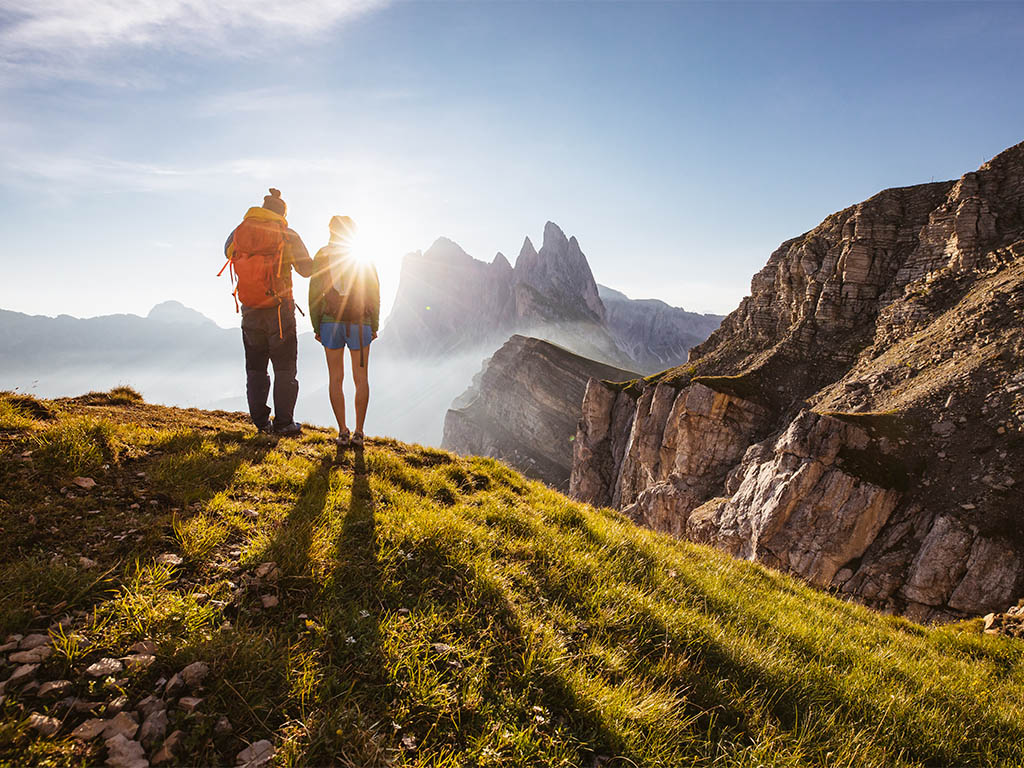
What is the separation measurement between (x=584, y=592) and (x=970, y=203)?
49.4 meters

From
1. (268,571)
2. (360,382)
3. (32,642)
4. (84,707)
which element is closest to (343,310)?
(360,382)

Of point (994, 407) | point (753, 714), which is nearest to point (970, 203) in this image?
point (994, 407)

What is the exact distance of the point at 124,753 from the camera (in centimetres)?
195

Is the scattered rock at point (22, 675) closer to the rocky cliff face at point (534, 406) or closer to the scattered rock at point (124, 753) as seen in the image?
the scattered rock at point (124, 753)

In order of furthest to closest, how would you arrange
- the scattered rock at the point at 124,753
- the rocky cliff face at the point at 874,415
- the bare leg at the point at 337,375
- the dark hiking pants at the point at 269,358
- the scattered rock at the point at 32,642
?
the rocky cliff face at the point at 874,415
the dark hiking pants at the point at 269,358
the bare leg at the point at 337,375
the scattered rock at the point at 32,642
the scattered rock at the point at 124,753

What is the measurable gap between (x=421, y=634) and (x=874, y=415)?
110 feet

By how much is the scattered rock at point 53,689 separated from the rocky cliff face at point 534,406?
82.4 meters

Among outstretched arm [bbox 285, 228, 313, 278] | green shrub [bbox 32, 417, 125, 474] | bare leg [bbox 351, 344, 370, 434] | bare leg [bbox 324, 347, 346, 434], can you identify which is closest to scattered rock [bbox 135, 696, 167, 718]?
green shrub [bbox 32, 417, 125, 474]

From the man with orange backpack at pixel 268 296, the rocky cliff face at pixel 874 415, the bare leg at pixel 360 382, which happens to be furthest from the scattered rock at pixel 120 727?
the rocky cliff face at pixel 874 415

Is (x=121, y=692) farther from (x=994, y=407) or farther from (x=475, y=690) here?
(x=994, y=407)

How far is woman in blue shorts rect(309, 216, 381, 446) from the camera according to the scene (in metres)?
8.53

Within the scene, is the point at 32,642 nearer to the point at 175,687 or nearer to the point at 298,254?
the point at 175,687

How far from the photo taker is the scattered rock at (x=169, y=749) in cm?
200

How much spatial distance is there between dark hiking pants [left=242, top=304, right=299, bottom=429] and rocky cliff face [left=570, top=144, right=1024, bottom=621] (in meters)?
27.9
